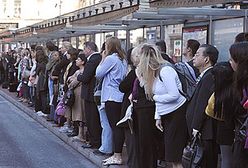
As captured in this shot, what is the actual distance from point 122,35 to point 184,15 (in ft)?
17.4

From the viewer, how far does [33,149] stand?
964 cm

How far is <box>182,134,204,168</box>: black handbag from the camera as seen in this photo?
537cm

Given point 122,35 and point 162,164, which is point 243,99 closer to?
point 162,164

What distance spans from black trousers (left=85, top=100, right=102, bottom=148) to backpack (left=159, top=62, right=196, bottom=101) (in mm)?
2759

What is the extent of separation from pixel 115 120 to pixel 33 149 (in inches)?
93.3

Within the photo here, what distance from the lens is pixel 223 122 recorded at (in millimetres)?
5109

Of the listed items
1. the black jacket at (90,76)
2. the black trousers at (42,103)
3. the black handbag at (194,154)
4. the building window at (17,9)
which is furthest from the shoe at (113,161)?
the building window at (17,9)

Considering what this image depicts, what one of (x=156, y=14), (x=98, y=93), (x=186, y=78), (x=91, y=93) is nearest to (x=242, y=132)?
(x=186, y=78)

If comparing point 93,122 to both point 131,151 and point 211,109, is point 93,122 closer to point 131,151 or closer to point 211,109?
point 131,151

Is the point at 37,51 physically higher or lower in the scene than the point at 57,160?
higher

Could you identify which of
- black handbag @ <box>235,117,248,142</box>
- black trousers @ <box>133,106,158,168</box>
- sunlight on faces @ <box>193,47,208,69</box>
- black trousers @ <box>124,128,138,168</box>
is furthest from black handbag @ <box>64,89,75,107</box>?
black handbag @ <box>235,117,248,142</box>

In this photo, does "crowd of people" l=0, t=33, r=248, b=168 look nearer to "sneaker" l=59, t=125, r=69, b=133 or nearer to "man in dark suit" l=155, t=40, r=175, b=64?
"man in dark suit" l=155, t=40, r=175, b=64

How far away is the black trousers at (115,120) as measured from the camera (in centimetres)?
783

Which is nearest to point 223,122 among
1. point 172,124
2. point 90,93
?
point 172,124
